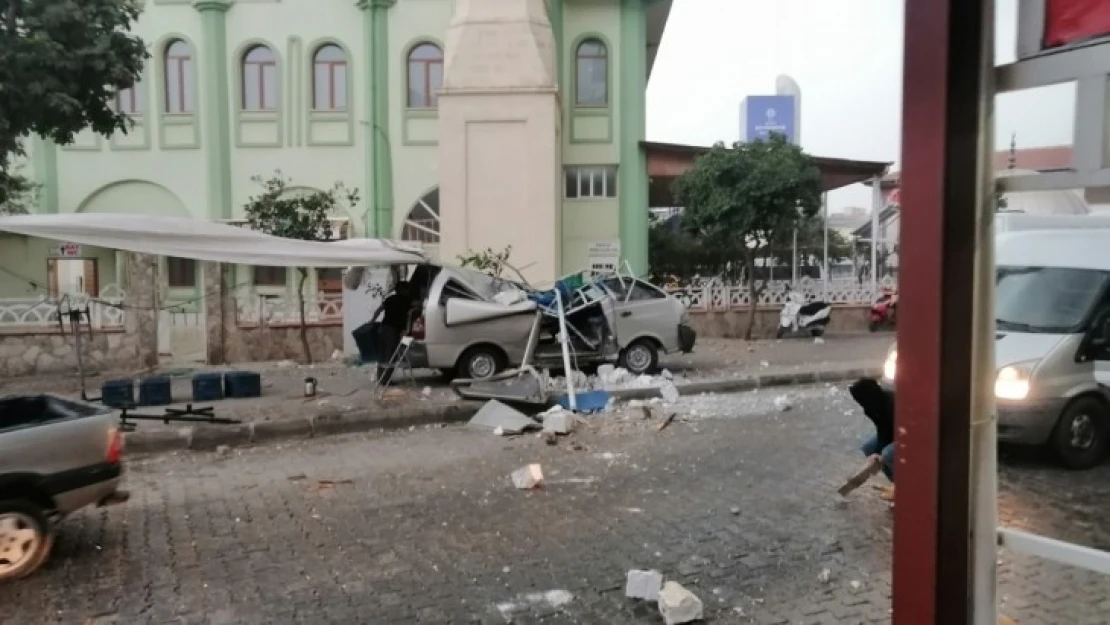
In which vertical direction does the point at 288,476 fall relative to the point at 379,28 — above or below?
below

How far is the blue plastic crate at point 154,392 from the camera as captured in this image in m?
11.2

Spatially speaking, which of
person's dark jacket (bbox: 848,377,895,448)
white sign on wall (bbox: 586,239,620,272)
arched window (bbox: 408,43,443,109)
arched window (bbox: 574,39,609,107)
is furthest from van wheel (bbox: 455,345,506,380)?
arched window (bbox: 574,39,609,107)

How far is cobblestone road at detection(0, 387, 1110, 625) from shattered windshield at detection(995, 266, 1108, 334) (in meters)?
0.48

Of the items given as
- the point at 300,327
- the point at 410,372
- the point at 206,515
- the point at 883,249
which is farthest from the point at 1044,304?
the point at 883,249

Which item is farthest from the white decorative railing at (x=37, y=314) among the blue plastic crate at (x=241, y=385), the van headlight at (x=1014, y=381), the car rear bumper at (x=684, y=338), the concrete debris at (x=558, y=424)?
the van headlight at (x=1014, y=381)

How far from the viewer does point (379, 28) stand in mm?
24344

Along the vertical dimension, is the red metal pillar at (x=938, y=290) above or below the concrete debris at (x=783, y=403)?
above

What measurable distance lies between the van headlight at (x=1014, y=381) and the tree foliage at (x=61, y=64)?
1185cm

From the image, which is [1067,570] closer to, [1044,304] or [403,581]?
[1044,304]

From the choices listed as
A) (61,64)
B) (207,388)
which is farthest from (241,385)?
(61,64)

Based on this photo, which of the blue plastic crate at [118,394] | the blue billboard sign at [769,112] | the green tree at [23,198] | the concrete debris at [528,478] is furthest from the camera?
the blue billboard sign at [769,112]

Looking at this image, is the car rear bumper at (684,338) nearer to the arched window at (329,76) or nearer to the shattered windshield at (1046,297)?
the shattered windshield at (1046,297)

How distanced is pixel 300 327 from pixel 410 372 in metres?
4.81

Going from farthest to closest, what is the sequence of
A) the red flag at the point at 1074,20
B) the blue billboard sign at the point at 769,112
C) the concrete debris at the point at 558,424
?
1. the blue billboard sign at the point at 769,112
2. the concrete debris at the point at 558,424
3. the red flag at the point at 1074,20
